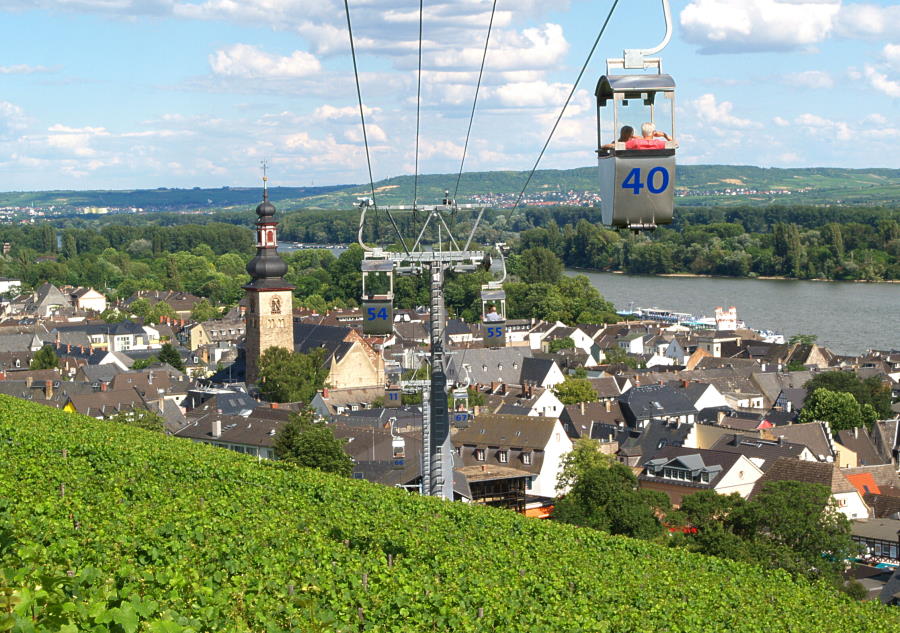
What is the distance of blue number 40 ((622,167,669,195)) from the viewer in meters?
7.51

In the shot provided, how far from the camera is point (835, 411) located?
44.9 m

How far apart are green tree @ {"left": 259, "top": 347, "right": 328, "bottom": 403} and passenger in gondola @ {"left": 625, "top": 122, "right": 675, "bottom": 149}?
42340 millimetres

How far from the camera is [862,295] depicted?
97688mm

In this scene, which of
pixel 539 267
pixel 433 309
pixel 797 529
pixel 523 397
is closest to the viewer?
pixel 433 309

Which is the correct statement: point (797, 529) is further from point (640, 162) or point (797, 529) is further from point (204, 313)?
point (204, 313)

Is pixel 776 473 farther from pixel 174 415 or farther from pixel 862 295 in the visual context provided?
pixel 862 295

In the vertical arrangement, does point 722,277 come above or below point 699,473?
above

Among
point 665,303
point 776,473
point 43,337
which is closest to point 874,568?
point 776,473

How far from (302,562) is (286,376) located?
37.6 m

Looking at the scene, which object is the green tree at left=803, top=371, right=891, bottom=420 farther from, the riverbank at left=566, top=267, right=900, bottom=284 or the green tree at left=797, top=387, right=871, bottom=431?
the riverbank at left=566, top=267, right=900, bottom=284

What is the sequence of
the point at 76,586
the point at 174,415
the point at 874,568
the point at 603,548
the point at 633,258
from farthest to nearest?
the point at 633,258 → the point at 174,415 → the point at 874,568 → the point at 603,548 → the point at 76,586

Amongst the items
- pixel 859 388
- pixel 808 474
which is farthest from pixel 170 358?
pixel 808 474

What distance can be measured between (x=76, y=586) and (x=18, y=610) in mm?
2123

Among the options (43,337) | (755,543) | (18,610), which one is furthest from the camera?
(43,337)
